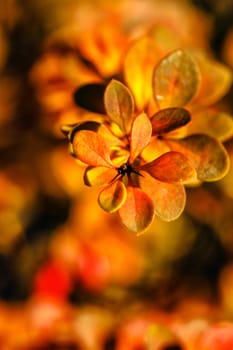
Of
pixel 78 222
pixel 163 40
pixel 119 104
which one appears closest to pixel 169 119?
pixel 119 104

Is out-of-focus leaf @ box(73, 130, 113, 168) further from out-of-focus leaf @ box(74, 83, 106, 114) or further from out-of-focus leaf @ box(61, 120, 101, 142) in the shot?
out-of-focus leaf @ box(74, 83, 106, 114)

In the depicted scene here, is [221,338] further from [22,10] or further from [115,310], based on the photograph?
[22,10]

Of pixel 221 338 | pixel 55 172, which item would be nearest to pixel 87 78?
pixel 55 172

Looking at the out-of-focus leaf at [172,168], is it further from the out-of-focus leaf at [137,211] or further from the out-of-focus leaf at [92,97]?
the out-of-focus leaf at [92,97]

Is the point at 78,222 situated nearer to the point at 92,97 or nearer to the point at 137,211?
the point at 92,97

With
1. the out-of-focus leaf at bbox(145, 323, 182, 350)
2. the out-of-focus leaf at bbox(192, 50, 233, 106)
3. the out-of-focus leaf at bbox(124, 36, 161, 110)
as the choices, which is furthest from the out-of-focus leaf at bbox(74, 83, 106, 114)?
the out-of-focus leaf at bbox(145, 323, 182, 350)

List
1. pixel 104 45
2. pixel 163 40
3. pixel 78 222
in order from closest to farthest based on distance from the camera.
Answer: pixel 163 40 → pixel 104 45 → pixel 78 222
